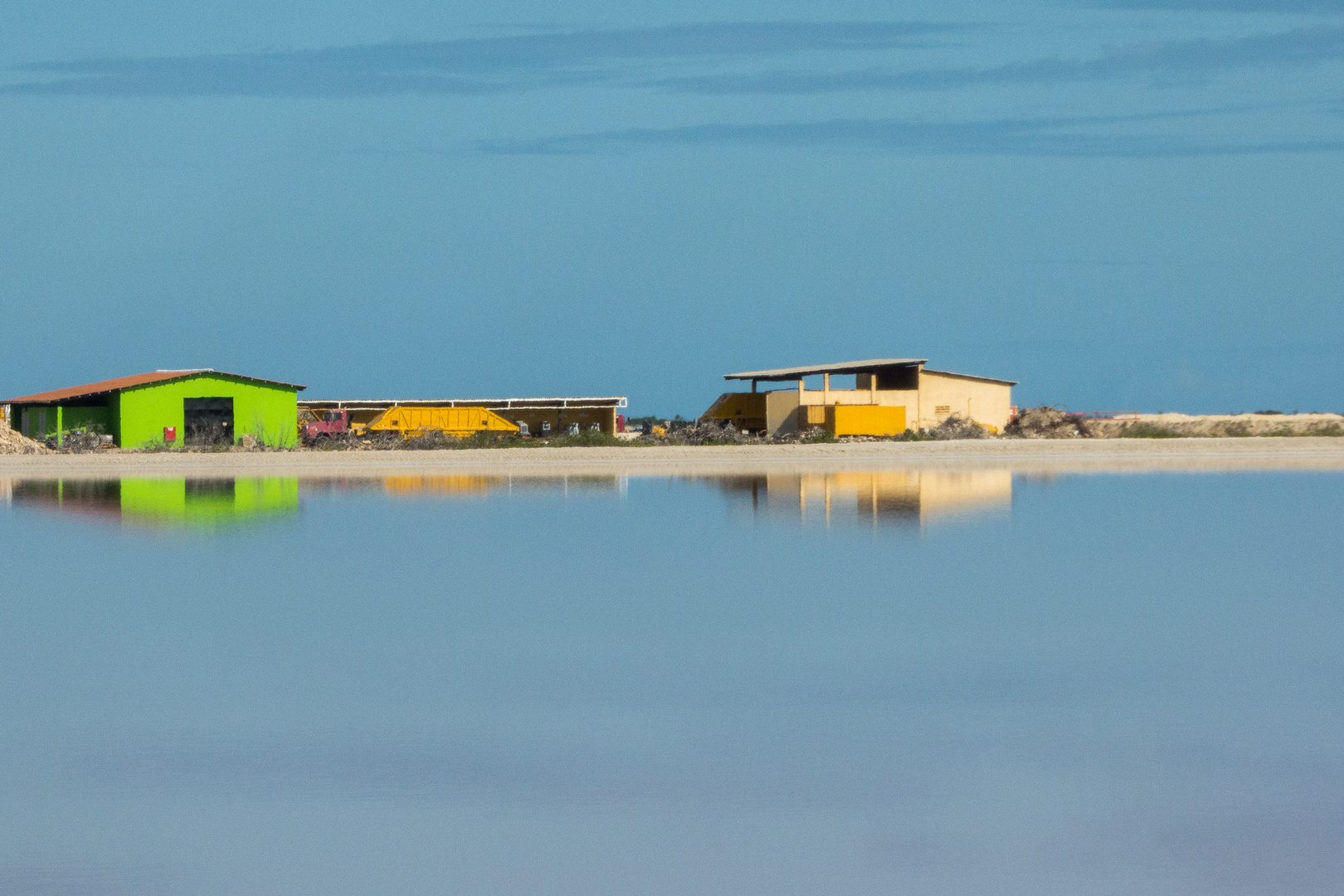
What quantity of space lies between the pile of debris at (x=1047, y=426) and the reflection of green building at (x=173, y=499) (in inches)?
911

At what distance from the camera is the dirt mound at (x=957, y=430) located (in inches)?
1592

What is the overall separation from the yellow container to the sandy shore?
1.82m

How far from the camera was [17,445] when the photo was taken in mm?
40469

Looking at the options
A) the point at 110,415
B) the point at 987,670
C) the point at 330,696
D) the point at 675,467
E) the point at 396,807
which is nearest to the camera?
the point at 396,807

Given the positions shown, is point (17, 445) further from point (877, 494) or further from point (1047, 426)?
point (1047, 426)

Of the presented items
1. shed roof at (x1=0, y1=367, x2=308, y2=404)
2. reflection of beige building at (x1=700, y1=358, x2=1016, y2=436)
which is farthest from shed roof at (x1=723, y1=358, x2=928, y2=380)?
shed roof at (x1=0, y1=367, x2=308, y2=404)

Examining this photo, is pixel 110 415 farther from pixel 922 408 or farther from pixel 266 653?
pixel 266 653

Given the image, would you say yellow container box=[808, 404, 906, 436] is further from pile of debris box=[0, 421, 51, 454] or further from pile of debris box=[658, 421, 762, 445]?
pile of debris box=[0, 421, 51, 454]

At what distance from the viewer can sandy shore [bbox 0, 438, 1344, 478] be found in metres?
33.2

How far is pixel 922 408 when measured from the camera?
137ft

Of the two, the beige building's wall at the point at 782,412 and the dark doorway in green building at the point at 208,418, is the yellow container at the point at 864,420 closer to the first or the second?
the beige building's wall at the point at 782,412

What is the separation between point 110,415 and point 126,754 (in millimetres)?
37689

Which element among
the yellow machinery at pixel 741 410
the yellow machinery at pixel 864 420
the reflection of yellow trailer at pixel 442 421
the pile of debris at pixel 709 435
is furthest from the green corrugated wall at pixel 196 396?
the yellow machinery at pixel 864 420

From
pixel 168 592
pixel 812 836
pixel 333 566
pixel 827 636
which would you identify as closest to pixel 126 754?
pixel 812 836
